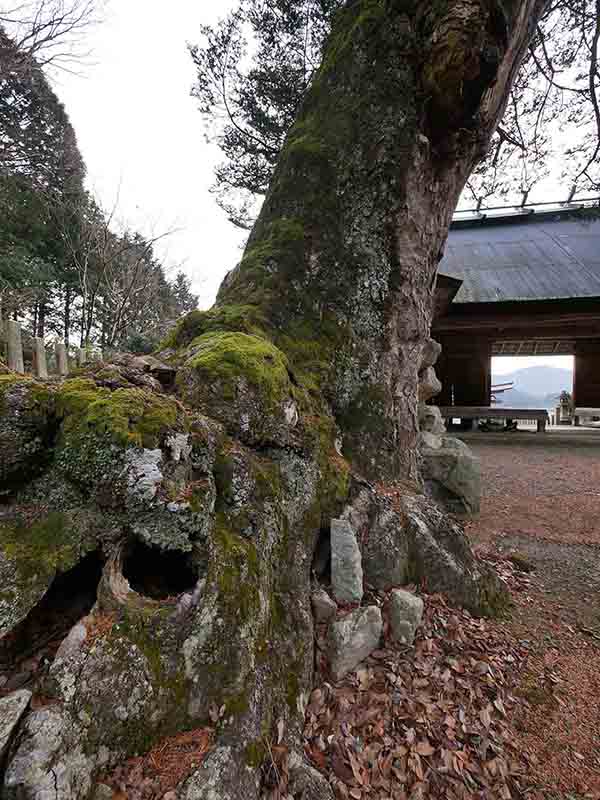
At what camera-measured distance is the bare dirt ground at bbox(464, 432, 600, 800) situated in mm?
1533

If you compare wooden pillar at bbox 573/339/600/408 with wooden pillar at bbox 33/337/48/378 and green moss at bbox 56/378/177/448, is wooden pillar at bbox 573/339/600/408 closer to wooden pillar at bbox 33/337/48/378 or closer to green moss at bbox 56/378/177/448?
green moss at bbox 56/378/177/448

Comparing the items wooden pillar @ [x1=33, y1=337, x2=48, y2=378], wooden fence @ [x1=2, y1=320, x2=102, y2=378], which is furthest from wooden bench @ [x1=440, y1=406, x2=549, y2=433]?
wooden pillar @ [x1=33, y1=337, x2=48, y2=378]

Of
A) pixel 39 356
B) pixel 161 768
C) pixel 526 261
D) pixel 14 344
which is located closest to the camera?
pixel 161 768

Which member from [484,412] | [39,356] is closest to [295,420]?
[39,356]

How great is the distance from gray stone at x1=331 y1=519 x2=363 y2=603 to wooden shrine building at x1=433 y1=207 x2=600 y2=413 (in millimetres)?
6473

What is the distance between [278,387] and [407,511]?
128 centimetres

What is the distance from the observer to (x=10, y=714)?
1016mm

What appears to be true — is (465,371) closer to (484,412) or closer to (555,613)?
(484,412)

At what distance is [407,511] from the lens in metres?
2.42

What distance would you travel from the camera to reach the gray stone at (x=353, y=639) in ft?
5.75

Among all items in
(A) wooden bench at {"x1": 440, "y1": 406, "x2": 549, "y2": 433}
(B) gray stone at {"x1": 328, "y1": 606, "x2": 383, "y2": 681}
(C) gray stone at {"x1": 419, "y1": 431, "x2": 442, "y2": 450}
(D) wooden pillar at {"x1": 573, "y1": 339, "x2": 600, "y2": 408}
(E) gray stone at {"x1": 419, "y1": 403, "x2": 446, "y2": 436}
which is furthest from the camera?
(D) wooden pillar at {"x1": 573, "y1": 339, "x2": 600, "y2": 408}

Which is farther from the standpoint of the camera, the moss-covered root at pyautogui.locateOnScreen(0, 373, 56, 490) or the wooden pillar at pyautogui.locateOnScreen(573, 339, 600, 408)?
the wooden pillar at pyautogui.locateOnScreen(573, 339, 600, 408)

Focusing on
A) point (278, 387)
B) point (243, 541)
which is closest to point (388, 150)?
point (278, 387)

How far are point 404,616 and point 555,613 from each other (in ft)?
4.56
